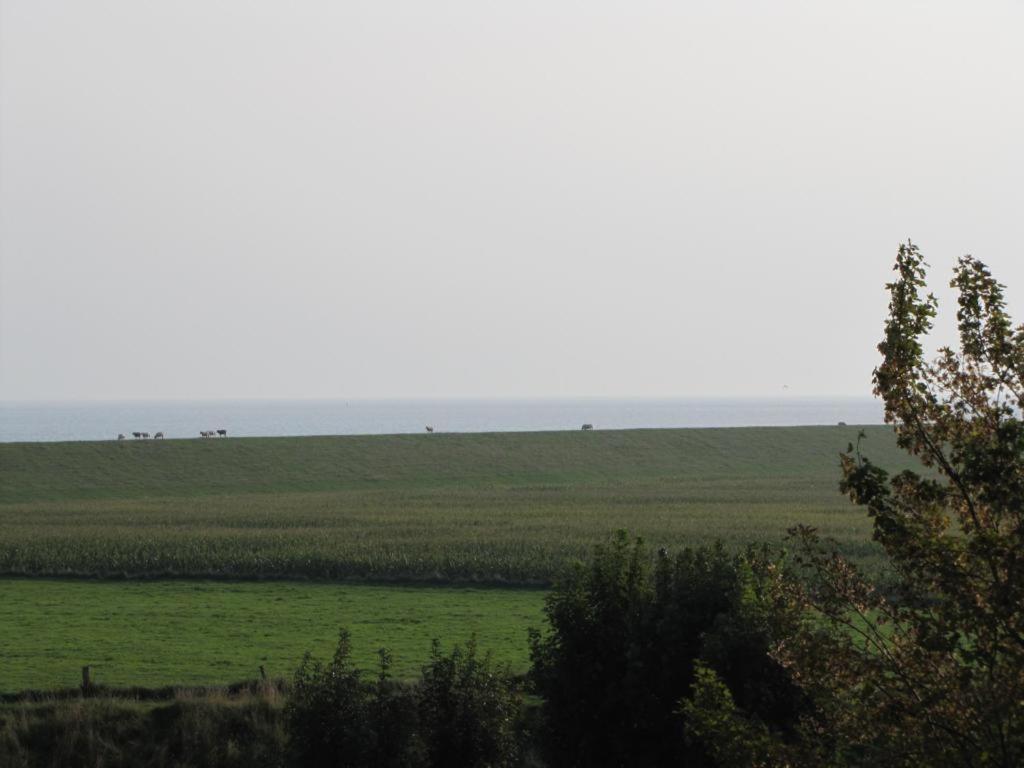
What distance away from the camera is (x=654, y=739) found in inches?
838

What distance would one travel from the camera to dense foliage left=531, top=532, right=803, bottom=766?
20328mm

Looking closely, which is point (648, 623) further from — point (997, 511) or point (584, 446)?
point (584, 446)

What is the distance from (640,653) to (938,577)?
39.9 ft

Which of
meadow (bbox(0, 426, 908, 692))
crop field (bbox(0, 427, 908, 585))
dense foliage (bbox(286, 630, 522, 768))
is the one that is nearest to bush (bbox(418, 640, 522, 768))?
dense foliage (bbox(286, 630, 522, 768))

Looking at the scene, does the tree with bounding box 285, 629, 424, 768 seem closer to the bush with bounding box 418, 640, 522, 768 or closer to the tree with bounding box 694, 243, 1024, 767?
the bush with bounding box 418, 640, 522, 768

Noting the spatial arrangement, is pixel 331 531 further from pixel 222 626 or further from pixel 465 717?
pixel 465 717

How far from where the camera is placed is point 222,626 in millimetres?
35469

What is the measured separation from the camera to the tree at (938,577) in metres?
9.37

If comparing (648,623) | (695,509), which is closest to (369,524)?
(695,509)

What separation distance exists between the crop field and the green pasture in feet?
9.09

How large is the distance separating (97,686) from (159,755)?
10.4 feet

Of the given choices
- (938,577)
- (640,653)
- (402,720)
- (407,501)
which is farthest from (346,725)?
(407,501)

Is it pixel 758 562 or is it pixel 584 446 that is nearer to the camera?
pixel 758 562

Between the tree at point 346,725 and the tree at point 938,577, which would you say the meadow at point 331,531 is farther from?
the tree at point 938,577
